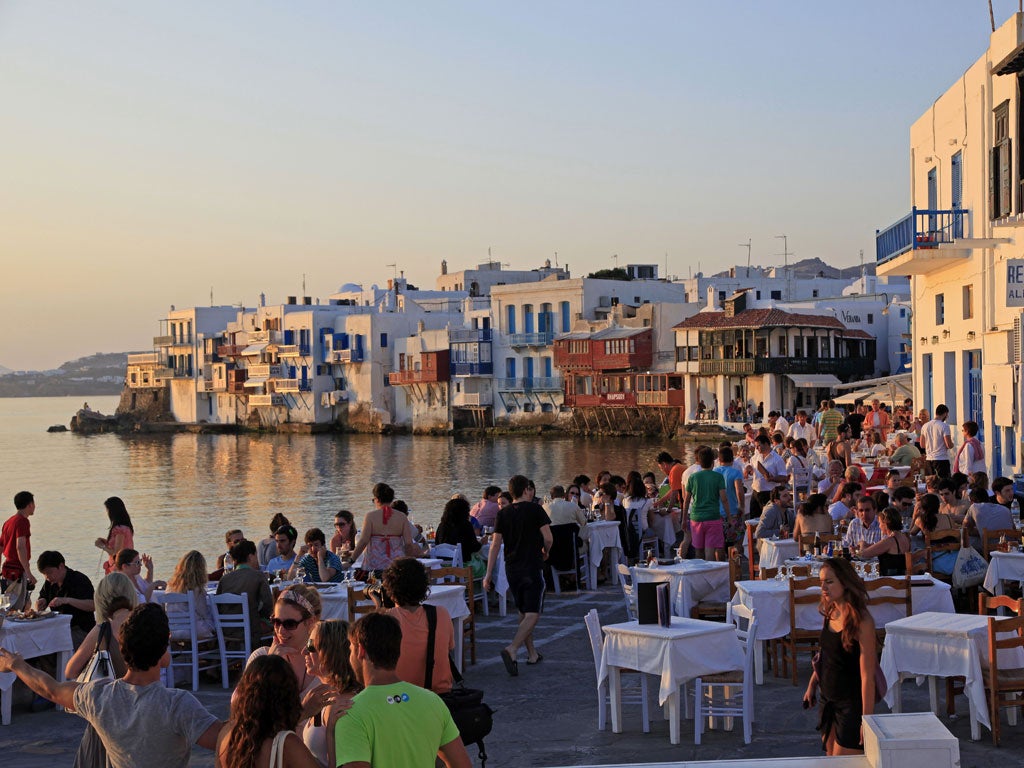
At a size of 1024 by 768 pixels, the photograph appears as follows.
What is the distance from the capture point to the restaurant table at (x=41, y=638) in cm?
980

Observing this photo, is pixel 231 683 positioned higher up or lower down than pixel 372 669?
lower down

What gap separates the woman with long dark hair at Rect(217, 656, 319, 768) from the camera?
4.16 meters

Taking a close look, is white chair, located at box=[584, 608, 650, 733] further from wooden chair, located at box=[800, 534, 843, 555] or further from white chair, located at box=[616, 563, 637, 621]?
wooden chair, located at box=[800, 534, 843, 555]

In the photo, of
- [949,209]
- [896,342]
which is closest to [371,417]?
[896,342]

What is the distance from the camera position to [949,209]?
72.2 feet

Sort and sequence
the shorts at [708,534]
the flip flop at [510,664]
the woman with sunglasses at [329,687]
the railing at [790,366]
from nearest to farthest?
1. the woman with sunglasses at [329,687]
2. the flip flop at [510,664]
3. the shorts at [708,534]
4. the railing at [790,366]

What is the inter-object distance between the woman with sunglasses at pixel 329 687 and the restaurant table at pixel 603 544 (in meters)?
10.0

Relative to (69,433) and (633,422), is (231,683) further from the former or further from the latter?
(69,433)

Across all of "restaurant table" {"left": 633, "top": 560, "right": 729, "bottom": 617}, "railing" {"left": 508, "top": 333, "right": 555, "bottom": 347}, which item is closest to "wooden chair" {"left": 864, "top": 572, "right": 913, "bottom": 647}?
"restaurant table" {"left": 633, "top": 560, "right": 729, "bottom": 617}

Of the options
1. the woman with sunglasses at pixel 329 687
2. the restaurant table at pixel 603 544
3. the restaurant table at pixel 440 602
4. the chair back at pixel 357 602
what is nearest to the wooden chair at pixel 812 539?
the restaurant table at pixel 440 602

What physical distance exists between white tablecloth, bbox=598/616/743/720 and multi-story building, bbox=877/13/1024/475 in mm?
9527

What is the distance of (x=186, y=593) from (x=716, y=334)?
59.9 metres

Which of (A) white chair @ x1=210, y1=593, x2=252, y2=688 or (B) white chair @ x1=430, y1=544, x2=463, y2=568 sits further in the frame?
(B) white chair @ x1=430, y1=544, x2=463, y2=568

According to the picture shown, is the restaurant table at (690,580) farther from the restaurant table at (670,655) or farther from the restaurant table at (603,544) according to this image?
the restaurant table at (603,544)
